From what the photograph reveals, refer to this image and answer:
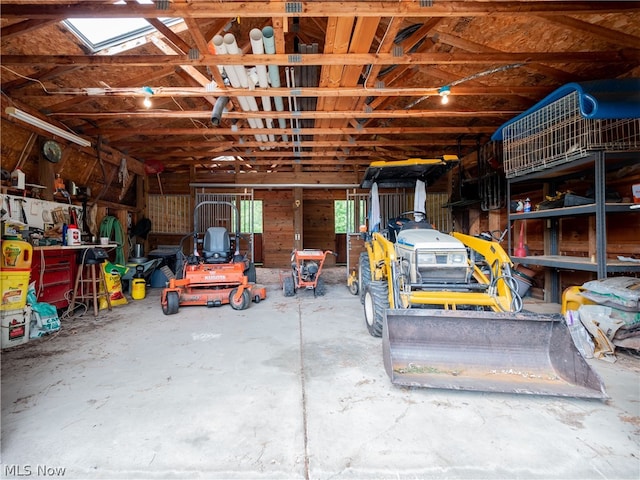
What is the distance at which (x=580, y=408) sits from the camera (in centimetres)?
176

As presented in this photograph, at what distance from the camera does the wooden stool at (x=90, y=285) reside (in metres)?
3.93

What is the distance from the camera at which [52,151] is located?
168 inches

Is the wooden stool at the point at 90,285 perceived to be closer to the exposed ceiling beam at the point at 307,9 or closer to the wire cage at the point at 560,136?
the exposed ceiling beam at the point at 307,9

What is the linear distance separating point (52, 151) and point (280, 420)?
506 centimetres

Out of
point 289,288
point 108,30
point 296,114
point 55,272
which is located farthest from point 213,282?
point 108,30

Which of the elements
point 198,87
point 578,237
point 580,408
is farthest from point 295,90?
point 578,237

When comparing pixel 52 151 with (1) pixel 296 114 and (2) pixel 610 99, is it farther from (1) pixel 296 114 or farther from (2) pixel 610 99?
(2) pixel 610 99

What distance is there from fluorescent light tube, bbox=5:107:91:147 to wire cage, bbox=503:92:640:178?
613 cm

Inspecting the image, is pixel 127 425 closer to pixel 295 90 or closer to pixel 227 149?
pixel 295 90

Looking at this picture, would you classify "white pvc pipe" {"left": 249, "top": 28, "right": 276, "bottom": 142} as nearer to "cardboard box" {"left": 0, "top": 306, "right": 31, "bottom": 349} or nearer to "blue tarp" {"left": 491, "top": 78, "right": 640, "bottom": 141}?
"blue tarp" {"left": 491, "top": 78, "right": 640, "bottom": 141}

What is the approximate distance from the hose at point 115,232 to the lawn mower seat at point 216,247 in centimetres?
206

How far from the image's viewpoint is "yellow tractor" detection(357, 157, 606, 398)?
6.15ft

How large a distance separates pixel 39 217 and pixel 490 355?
5482 mm
